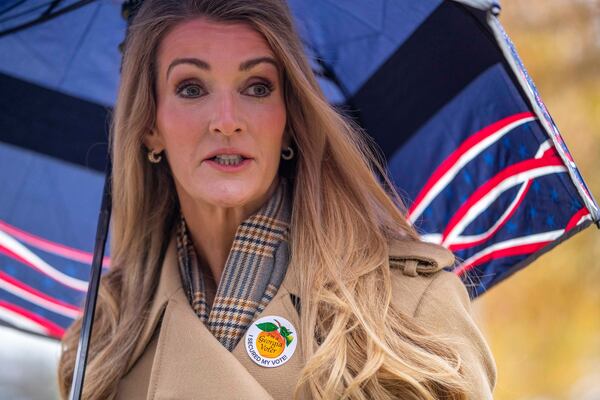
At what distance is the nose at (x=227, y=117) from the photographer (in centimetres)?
299

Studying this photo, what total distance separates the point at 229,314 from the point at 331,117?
2.23ft

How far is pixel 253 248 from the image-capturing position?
3072 millimetres

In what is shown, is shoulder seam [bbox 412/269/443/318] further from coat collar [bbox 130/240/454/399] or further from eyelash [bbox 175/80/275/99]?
eyelash [bbox 175/80/275/99]

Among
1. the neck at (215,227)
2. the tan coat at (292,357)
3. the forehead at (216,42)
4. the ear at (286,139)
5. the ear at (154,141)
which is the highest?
the forehead at (216,42)

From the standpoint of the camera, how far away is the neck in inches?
126

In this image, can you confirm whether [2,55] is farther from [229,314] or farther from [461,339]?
[461,339]

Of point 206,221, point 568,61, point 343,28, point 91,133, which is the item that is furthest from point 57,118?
point 568,61

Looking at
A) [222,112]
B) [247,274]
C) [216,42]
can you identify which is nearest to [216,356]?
[247,274]

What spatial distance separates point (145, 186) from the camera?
3471mm

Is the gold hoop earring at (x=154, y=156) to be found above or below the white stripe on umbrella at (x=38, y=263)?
above

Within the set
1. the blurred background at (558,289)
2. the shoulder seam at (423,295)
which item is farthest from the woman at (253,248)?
the blurred background at (558,289)

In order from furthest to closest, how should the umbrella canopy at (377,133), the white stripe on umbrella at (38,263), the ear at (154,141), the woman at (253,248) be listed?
1. the white stripe on umbrella at (38,263)
2. the ear at (154,141)
3. the umbrella canopy at (377,133)
4. the woman at (253,248)

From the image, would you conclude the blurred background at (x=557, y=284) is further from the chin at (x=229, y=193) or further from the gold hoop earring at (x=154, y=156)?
the chin at (x=229, y=193)

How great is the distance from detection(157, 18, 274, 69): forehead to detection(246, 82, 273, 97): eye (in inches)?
3.4
